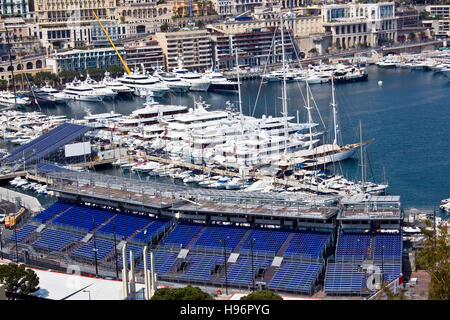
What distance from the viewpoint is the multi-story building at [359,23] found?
2591 inches

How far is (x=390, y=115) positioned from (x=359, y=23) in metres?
30.6

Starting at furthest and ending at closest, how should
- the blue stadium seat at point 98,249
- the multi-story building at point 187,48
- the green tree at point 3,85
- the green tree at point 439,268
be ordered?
1. the multi-story building at point 187,48
2. the green tree at point 3,85
3. the blue stadium seat at point 98,249
4. the green tree at point 439,268

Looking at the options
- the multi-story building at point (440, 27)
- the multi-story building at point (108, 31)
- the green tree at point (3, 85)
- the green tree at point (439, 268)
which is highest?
the multi-story building at point (108, 31)

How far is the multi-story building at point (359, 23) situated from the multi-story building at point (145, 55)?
14754 millimetres

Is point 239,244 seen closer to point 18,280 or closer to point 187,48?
point 18,280

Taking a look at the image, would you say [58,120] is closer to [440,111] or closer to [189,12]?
[440,111]

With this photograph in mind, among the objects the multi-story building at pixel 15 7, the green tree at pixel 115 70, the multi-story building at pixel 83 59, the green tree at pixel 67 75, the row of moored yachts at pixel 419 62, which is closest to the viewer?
the green tree at pixel 67 75

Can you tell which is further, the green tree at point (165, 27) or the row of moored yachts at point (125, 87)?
the green tree at point (165, 27)

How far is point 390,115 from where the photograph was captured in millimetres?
37375

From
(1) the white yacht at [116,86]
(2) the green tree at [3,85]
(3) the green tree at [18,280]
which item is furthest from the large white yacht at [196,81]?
(3) the green tree at [18,280]

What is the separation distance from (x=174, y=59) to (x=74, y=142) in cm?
2916

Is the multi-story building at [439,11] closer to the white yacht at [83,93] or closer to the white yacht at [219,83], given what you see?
the white yacht at [219,83]

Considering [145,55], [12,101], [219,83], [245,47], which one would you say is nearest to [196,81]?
[219,83]

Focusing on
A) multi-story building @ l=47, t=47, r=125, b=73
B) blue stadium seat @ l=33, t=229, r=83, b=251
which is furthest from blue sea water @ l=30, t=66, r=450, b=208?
blue stadium seat @ l=33, t=229, r=83, b=251
